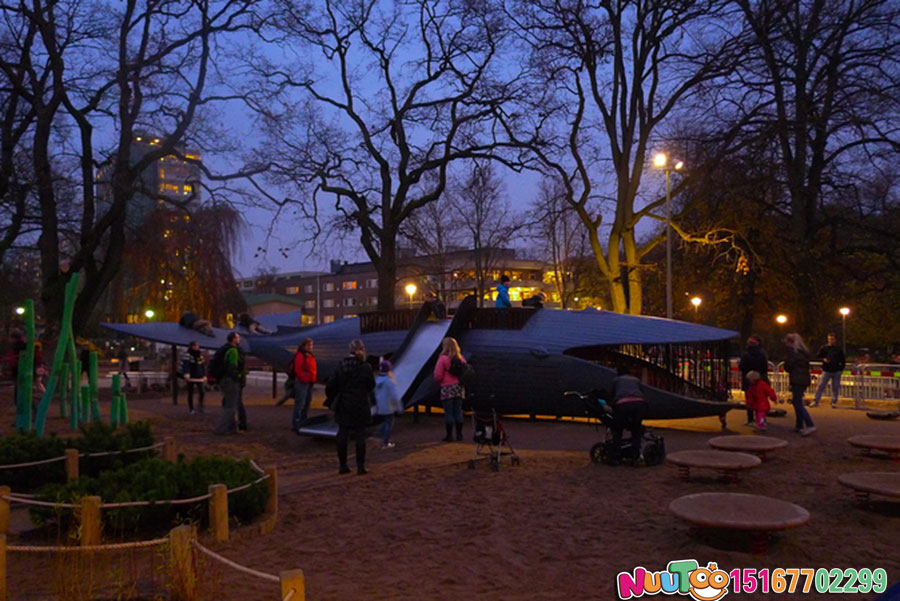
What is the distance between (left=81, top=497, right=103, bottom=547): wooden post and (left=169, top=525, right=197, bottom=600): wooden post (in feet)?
5.47

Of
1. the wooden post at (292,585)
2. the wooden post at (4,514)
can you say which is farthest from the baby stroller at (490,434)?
the wooden post at (292,585)

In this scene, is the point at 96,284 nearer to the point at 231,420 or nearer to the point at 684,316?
the point at 231,420

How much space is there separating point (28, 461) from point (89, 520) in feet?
12.6

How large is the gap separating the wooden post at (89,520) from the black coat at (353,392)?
3.89m

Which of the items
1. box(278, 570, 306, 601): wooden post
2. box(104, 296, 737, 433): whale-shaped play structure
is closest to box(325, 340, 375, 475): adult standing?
box(104, 296, 737, 433): whale-shaped play structure

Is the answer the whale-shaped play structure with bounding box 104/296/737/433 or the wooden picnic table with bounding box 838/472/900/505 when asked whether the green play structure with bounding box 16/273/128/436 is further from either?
the wooden picnic table with bounding box 838/472/900/505

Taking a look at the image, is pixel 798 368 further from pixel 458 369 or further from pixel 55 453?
pixel 55 453

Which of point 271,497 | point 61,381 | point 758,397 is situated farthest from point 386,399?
point 61,381

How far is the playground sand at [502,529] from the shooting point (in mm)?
5867

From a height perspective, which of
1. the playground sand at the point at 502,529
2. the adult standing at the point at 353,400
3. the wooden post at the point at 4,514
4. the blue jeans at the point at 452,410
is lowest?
the playground sand at the point at 502,529

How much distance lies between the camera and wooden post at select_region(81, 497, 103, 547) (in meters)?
6.55

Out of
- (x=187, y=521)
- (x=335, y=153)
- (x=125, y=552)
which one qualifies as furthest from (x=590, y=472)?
(x=335, y=153)

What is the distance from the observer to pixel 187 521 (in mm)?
7352

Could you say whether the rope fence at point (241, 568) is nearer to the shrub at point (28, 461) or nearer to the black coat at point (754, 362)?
the shrub at point (28, 461)
